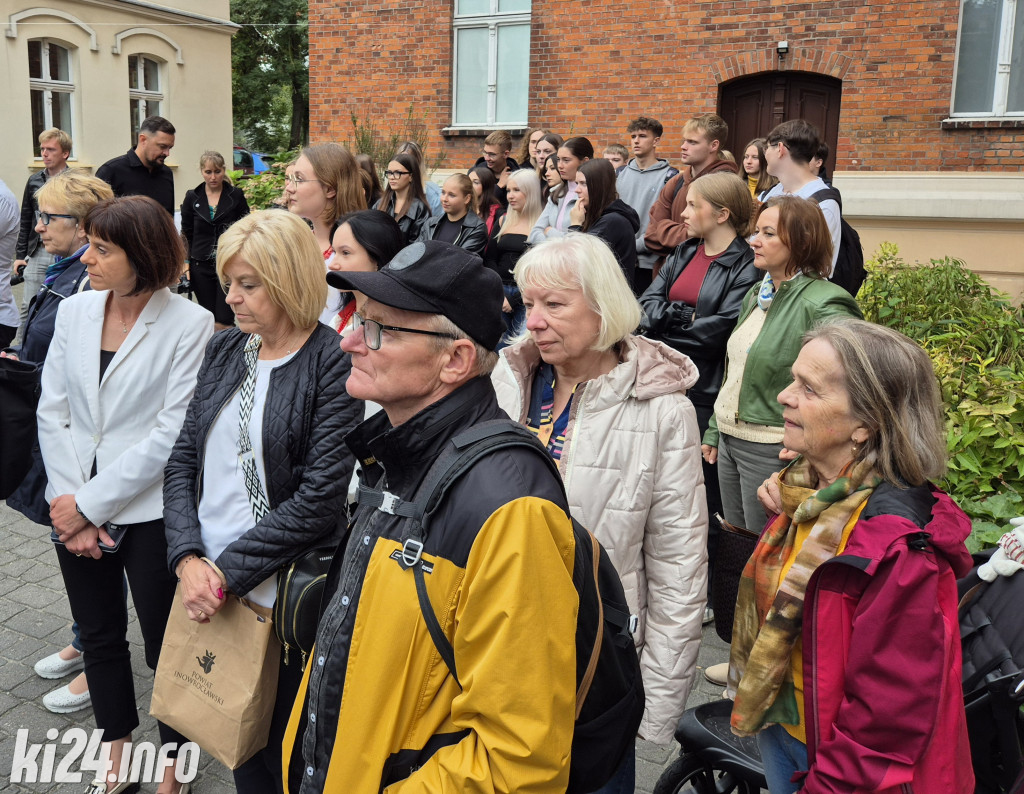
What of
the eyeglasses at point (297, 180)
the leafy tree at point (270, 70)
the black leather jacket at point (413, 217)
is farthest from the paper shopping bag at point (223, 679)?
the leafy tree at point (270, 70)

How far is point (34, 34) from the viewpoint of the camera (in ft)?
59.7

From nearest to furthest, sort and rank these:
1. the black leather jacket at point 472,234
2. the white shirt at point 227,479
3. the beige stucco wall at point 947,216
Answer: the white shirt at point 227,479, the black leather jacket at point 472,234, the beige stucco wall at point 947,216

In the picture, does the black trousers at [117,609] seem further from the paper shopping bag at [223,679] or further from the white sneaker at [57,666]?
the white sneaker at [57,666]

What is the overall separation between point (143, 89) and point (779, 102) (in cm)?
1518

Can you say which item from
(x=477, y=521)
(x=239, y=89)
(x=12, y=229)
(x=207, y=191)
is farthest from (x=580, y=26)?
(x=239, y=89)

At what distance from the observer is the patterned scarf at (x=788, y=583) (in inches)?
89.2

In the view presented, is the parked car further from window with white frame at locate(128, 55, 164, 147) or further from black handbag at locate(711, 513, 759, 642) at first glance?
black handbag at locate(711, 513, 759, 642)

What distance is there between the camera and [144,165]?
9.94 meters

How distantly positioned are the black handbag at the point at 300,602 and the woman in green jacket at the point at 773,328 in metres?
2.13

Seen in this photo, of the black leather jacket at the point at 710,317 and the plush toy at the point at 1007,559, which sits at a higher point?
the black leather jacket at the point at 710,317

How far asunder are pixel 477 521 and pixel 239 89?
1597 inches

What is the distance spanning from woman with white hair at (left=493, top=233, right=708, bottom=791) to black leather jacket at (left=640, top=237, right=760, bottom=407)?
6.63 feet

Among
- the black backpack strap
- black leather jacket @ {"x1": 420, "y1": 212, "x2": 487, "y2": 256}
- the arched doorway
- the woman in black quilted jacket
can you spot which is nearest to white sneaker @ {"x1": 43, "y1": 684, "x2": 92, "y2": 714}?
the woman in black quilted jacket

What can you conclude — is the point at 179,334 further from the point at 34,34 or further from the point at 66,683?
the point at 34,34
